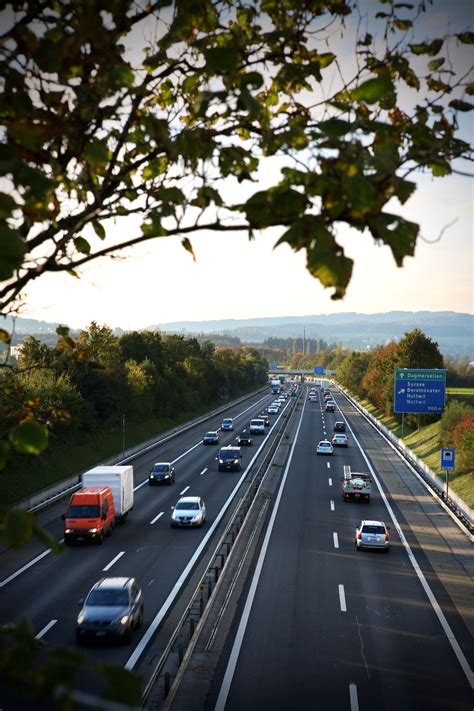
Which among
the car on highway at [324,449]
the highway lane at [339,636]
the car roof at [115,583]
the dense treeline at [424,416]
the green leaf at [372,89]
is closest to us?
the green leaf at [372,89]

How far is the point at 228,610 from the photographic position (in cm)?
2273

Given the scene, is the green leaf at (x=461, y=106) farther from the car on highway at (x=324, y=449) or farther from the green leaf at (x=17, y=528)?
the car on highway at (x=324, y=449)

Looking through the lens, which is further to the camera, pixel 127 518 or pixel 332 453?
pixel 332 453

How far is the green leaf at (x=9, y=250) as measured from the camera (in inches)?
133

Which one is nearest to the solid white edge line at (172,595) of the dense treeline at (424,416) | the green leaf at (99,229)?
the green leaf at (99,229)

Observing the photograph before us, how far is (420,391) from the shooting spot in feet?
193

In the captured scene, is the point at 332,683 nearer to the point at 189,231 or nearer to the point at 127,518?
the point at 189,231

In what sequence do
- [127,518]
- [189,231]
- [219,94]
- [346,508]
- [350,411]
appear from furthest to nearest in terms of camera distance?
[350,411] < [346,508] < [127,518] < [189,231] < [219,94]

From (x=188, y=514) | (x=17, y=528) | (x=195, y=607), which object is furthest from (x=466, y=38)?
(x=188, y=514)

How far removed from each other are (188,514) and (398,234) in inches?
1276

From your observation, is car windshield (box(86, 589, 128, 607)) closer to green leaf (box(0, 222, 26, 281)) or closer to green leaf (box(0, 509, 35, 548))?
green leaf (box(0, 509, 35, 548))

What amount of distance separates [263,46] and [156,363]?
3659 inches

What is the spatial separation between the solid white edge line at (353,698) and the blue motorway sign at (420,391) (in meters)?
43.1

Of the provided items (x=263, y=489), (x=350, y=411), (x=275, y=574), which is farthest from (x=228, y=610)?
(x=350, y=411)
